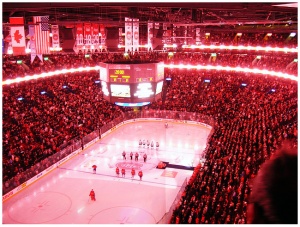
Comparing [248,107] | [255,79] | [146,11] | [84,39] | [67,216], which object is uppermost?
[146,11]

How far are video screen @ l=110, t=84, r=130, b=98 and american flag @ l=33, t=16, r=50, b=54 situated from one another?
4.01m

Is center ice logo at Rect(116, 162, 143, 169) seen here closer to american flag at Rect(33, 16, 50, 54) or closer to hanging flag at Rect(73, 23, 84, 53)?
hanging flag at Rect(73, 23, 84, 53)

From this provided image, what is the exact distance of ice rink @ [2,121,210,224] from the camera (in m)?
14.3

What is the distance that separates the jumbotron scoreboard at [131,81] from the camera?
55.6 feet

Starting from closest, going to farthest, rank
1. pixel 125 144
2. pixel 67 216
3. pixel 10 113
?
pixel 67 216
pixel 10 113
pixel 125 144

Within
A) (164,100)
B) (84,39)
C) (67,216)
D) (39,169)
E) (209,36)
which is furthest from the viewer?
(209,36)

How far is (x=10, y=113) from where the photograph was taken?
76.6 feet

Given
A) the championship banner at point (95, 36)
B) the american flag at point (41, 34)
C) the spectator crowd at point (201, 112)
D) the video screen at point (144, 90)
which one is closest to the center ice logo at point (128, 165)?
the spectator crowd at point (201, 112)

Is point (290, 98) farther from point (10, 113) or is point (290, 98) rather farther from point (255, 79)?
point (10, 113)

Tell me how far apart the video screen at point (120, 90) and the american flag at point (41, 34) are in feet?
13.1

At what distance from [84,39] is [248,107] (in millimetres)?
17069

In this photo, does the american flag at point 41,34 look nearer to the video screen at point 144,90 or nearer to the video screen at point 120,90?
the video screen at point 120,90

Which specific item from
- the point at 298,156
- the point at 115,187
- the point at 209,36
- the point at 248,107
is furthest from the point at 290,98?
the point at 298,156

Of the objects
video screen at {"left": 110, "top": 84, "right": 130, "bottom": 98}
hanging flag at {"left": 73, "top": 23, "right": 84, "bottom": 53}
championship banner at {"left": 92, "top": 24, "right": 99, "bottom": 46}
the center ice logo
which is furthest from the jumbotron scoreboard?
the center ice logo
